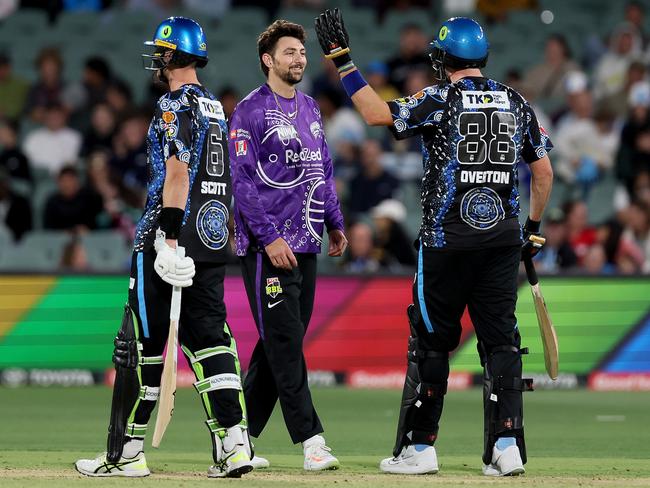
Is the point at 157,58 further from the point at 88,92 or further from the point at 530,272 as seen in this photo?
the point at 88,92

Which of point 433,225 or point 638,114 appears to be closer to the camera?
point 433,225

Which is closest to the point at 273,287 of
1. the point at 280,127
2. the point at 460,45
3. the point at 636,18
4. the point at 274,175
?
the point at 274,175

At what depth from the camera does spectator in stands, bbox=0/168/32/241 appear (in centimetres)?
1650

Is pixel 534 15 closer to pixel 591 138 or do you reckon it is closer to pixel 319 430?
pixel 591 138

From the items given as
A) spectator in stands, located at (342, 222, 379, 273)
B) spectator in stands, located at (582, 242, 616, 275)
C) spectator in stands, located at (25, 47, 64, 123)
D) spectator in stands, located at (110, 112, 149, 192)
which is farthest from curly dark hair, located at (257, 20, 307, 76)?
spectator in stands, located at (25, 47, 64, 123)

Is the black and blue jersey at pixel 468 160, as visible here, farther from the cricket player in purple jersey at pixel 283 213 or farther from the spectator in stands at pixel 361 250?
the spectator in stands at pixel 361 250

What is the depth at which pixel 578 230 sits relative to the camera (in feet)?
52.0

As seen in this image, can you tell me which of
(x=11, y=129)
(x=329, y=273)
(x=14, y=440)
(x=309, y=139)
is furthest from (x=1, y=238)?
(x=309, y=139)

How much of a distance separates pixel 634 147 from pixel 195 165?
11.1 metres

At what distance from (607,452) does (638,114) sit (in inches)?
355

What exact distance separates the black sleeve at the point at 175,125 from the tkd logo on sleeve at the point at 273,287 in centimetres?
104

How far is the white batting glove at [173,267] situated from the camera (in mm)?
7211

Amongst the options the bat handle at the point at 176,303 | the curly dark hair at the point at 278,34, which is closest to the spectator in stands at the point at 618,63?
the curly dark hair at the point at 278,34

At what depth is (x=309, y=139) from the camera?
27.0ft
